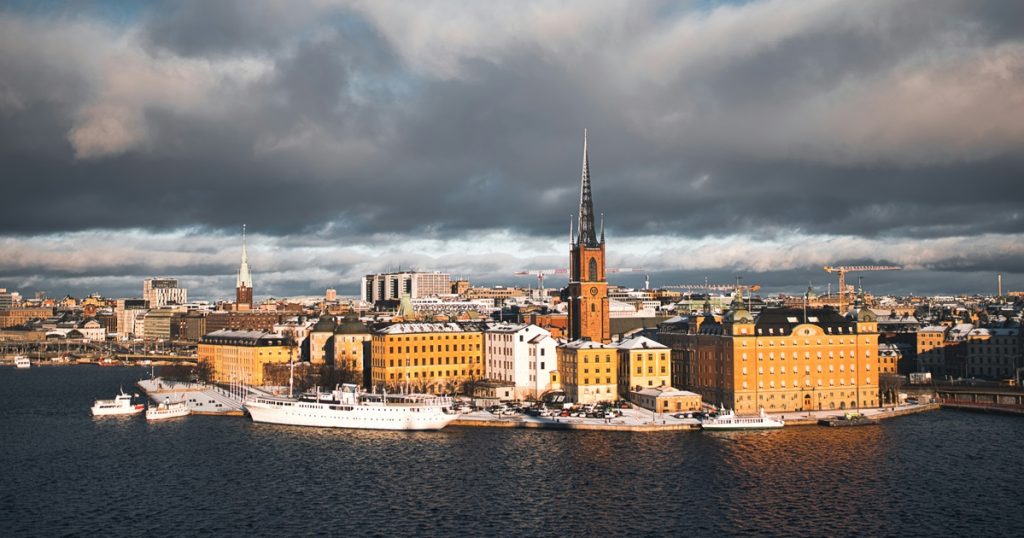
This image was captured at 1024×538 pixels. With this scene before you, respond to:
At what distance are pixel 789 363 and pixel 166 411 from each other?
6252 cm

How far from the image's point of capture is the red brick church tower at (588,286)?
123 meters

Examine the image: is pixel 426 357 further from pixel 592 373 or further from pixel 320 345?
pixel 320 345

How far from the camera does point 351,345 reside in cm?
12575

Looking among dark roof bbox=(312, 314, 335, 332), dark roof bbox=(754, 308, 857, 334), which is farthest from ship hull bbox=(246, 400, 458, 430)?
dark roof bbox=(312, 314, 335, 332)

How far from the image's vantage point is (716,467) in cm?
6788

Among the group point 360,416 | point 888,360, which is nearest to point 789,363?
point 888,360

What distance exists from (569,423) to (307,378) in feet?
145

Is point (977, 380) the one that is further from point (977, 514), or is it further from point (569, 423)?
point (977, 514)

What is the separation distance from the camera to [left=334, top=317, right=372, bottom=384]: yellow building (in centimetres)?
12359

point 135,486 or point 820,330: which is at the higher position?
point 820,330

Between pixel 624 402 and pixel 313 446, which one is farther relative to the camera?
pixel 624 402

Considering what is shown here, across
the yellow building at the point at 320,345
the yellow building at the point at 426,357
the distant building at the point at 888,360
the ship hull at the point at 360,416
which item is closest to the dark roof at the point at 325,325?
the yellow building at the point at 320,345

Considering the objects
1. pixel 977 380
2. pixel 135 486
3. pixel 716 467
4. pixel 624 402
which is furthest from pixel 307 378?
pixel 977 380

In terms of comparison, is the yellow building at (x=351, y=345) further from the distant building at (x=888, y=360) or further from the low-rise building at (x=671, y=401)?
the distant building at (x=888, y=360)
